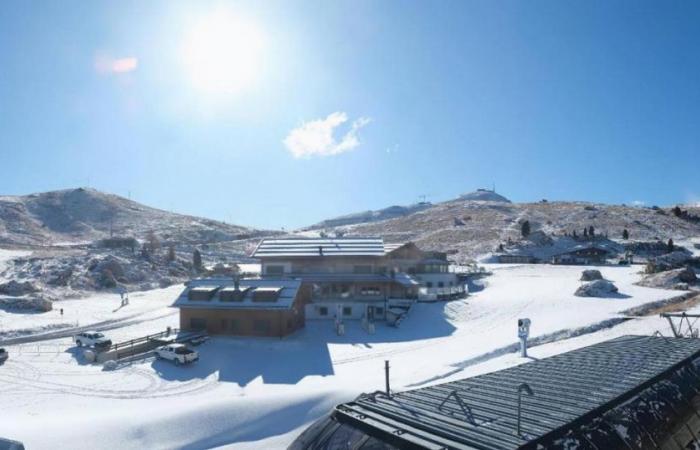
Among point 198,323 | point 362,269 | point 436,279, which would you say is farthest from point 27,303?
point 436,279

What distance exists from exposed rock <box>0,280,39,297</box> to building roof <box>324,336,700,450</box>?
57923 mm

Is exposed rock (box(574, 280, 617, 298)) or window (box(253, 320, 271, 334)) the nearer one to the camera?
window (box(253, 320, 271, 334))

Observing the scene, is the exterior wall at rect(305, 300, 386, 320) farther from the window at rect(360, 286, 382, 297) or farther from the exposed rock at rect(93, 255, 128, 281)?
the exposed rock at rect(93, 255, 128, 281)

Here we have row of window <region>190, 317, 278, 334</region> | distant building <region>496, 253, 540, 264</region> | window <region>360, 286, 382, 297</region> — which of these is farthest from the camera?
distant building <region>496, 253, 540, 264</region>

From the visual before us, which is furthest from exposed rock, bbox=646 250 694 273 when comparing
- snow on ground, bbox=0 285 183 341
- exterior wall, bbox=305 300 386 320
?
snow on ground, bbox=0 285 183 341

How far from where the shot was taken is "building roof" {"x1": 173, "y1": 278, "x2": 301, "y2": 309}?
40.5 m

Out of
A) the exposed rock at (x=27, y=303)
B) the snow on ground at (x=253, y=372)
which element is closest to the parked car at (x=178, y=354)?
the snow on ground at (x=253, y=372)

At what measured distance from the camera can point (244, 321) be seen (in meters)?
40.9

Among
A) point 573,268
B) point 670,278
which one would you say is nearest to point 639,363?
point 670,278

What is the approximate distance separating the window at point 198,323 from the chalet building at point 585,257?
2665 inches

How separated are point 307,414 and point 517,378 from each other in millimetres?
11943

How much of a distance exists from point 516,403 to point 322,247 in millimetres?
42880

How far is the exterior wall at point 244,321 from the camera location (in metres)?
40.1

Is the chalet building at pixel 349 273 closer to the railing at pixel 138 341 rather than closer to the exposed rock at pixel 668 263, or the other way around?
the railing at pixel 138 341
